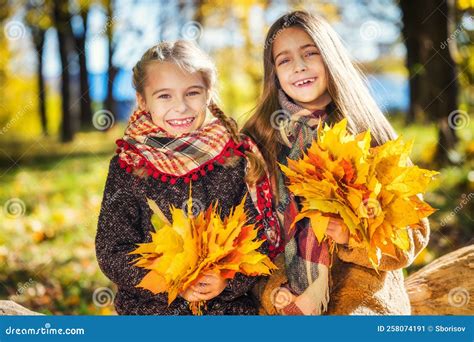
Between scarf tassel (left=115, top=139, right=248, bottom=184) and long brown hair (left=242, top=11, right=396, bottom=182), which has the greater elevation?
long brown hair (left=242, top=11, right=396, bottom=182)

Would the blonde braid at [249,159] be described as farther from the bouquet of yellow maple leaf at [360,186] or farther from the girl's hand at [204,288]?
the girl's hand at [204,288]

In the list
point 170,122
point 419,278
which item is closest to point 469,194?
point 419,278

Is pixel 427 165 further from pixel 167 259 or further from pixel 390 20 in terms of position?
pixel 167 259

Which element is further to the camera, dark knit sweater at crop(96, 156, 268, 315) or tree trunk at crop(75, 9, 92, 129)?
tree trunk at crop(75, 9, 92, 129)

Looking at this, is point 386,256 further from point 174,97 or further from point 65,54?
point 65,54

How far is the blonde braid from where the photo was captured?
2.69 meters

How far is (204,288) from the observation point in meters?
2.54

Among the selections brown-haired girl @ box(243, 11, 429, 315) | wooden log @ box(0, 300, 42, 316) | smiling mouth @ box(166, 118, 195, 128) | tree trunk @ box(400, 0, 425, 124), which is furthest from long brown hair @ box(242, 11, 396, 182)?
tree trunk @ box(400, 0, 425, 124)

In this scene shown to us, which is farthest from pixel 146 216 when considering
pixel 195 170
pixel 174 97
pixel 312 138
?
pixel 312 138

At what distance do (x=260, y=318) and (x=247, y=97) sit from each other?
25.3 ft

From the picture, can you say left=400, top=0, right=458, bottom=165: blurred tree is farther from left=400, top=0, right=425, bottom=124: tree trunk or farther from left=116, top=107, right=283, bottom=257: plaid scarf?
left=116, top=107, right=283, bottom=257: plaid scarf

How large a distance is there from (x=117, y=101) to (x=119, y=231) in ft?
10.7

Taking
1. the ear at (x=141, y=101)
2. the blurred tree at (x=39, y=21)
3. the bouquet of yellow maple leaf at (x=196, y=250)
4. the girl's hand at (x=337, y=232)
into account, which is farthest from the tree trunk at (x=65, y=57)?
the girl's hand at (x=337, y=232)

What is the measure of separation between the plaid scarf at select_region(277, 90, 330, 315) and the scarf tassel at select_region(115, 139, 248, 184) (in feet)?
0.37
